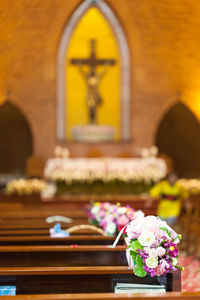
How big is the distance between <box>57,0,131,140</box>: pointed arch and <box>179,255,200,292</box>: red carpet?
761cm

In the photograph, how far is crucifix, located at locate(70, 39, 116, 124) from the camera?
557 inches

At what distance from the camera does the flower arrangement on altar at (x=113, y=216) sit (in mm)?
4633

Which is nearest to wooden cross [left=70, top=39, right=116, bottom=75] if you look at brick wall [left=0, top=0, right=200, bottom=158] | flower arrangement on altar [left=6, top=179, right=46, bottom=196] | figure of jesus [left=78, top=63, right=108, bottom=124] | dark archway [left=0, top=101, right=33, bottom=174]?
figure of jesus [left=78, top=63, right=108, bottom=124]

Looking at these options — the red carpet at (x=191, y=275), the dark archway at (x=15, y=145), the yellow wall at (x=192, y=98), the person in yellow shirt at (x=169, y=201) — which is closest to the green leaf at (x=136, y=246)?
the red carpet at (x=191, y=275)

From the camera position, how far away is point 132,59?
1440cm

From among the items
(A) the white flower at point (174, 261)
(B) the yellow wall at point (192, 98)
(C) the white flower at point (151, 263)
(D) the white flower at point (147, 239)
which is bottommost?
(A) the white flower at point (174, 261)

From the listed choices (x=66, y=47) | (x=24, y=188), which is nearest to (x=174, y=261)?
(x=24, y=188)

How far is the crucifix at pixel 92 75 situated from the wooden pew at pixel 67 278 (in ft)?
37.0

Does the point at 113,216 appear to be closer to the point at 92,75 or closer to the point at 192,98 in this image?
the point at 92,75

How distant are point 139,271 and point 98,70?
40.4ft

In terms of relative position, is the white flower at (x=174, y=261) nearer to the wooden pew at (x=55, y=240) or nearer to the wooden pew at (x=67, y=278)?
the wooden pew at (x=67, y=278)

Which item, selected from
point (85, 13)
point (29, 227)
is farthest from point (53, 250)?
point (85, 13)

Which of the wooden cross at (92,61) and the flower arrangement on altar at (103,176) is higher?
the wooden cross at (92,61)

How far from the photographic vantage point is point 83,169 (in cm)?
1034
